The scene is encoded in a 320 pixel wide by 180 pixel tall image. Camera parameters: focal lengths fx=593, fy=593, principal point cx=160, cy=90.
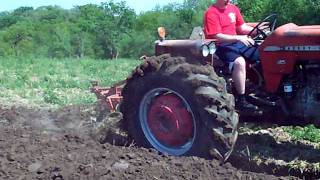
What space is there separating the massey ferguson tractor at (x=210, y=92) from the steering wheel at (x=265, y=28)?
0.05 ft

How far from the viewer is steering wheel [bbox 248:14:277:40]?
19.9 ft

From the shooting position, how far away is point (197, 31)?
21.0 ft

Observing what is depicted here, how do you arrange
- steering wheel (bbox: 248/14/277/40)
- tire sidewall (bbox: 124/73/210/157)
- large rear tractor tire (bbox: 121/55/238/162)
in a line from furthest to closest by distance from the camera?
steering wheel (bbox: 248/14/277/40)
tire sidewall (bbox: 124/73/210/157)
large rear tractor tire (bbox: 121/55/238/162)

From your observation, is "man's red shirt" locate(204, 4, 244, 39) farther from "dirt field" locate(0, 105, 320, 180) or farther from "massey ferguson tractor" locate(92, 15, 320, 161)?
"dirt field" locate(0, 105, 320, 180)

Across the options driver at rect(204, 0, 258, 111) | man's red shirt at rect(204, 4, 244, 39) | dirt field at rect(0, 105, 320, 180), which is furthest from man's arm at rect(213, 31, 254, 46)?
dirt field at rect(0, 105, 320, 180)

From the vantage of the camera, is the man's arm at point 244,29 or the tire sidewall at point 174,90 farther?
the man's arm at point 244,29

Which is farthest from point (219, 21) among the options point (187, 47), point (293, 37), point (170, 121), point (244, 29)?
point (170, 121)

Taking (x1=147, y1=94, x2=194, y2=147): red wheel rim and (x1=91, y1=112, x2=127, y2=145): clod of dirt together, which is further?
(x1=91, y1=112, x2=127, y2=145): clod of dirt

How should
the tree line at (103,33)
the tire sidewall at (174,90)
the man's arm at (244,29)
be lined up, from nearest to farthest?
the tire sidewall at (174,90) → the man's arm at (244,29) → the tree line at (103,33)

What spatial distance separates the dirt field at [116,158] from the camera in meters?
4.60

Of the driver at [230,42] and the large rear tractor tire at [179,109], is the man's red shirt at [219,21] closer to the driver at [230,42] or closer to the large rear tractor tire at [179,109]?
the driver at [230,42]

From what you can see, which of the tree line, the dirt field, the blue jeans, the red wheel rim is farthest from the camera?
the tree line

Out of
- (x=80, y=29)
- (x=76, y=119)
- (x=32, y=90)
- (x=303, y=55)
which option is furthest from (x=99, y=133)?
(x=80, y=29)

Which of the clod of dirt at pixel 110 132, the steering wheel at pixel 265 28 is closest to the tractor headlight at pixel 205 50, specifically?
the steering wheel at pixel 265 28
